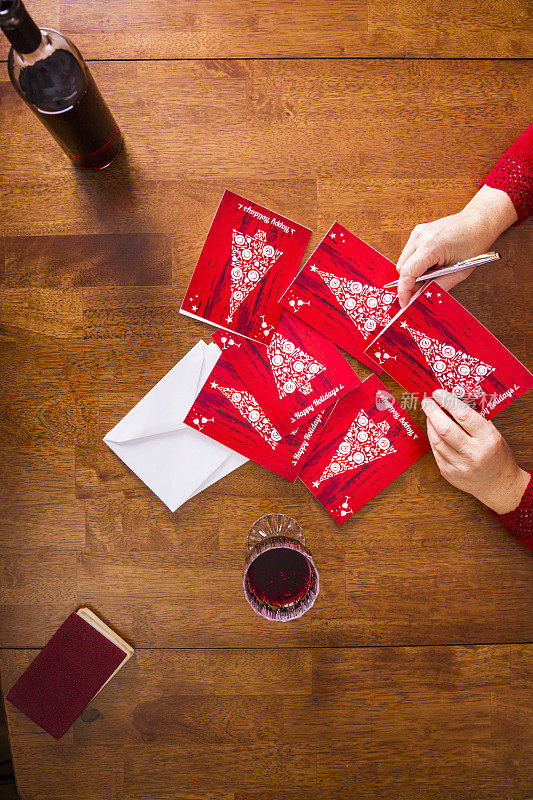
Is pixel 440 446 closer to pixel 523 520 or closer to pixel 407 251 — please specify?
pixel 523 520

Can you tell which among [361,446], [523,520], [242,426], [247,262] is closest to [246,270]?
[247,262]

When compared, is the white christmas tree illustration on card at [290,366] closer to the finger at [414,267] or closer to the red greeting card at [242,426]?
the red greeting card at [242,426]

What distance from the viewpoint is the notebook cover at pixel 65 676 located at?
980mm

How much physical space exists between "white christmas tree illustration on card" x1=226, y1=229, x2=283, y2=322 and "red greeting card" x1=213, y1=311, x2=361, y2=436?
3.0 inches

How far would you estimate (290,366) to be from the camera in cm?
99

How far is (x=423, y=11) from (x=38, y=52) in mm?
681

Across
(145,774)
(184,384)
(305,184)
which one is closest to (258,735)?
(145,774)

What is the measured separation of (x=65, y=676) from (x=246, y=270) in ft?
2.70

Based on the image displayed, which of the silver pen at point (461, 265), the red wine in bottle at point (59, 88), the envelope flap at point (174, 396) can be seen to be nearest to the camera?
the red wine in bottle at point (59, 88)

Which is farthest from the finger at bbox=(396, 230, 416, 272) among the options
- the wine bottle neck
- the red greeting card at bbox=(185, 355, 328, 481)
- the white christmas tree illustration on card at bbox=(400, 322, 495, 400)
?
the wine bottle neck

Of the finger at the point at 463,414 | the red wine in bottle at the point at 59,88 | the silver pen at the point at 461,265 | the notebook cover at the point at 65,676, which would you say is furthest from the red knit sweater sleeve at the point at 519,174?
the notebook cover at the point at 65,676

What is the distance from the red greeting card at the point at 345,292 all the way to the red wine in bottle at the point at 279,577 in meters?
0.39

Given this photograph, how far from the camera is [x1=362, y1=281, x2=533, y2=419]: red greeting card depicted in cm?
98

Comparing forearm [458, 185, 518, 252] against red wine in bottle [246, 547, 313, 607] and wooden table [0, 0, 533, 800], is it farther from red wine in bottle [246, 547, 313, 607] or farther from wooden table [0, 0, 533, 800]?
red wine in bottle [246, 547, 313, 607]
